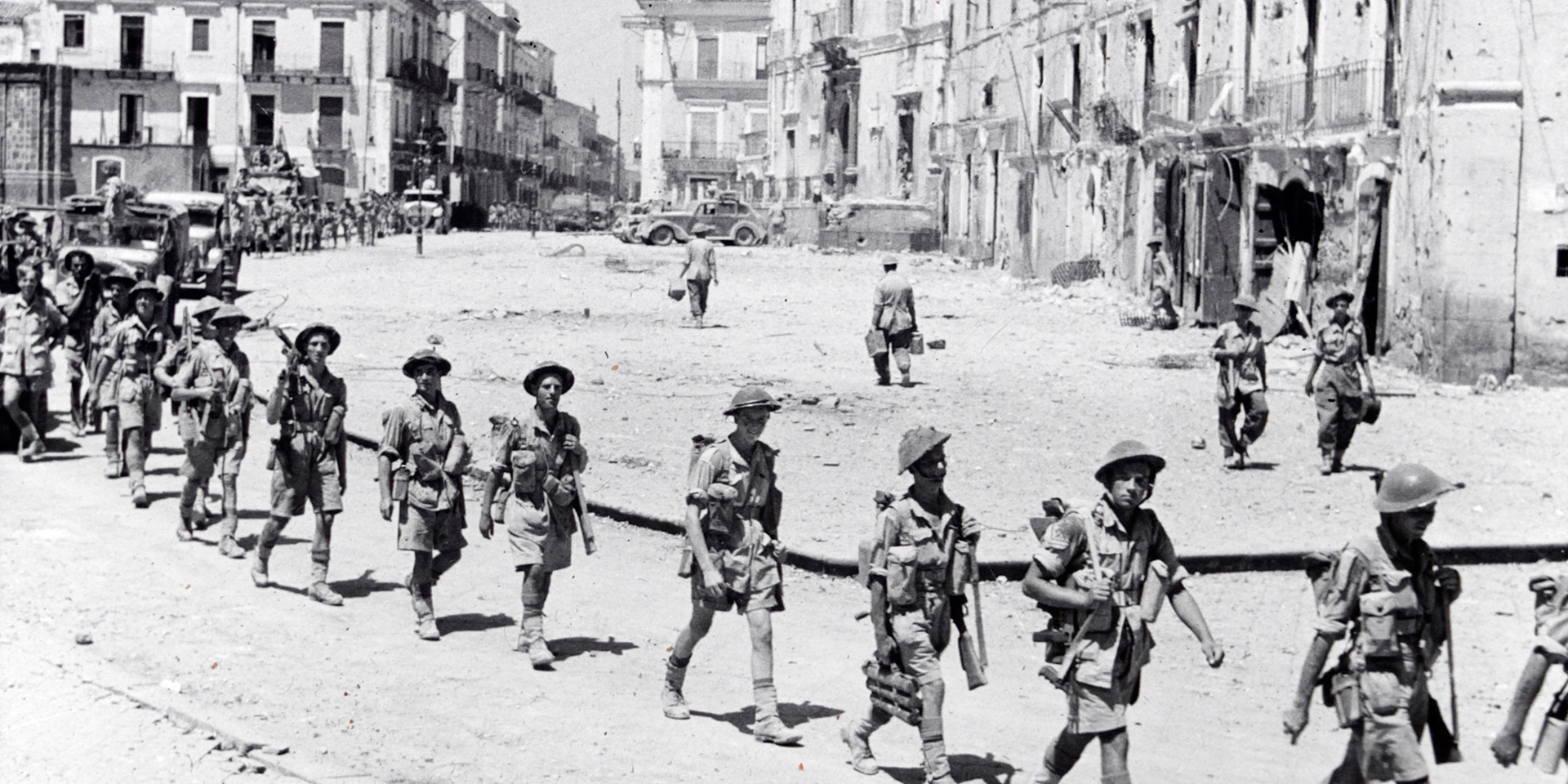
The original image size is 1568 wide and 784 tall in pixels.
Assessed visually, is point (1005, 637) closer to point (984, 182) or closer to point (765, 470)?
point (765, 470)

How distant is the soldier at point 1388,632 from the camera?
212 inches

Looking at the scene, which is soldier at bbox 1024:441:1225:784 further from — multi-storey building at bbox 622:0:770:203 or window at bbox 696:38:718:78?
window at bbox 696:38:718:78

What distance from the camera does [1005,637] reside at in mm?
9297

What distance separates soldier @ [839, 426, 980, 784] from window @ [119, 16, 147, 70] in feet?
207

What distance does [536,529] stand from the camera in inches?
320

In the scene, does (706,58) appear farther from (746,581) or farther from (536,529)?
(746,581)

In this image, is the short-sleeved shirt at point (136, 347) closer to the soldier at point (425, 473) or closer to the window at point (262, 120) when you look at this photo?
the soldier at point (425, 473)

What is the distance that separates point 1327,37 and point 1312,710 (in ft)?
55.3

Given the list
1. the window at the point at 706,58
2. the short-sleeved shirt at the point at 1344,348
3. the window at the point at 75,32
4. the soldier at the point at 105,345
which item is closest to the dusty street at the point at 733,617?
the soldier at the point at 105,345

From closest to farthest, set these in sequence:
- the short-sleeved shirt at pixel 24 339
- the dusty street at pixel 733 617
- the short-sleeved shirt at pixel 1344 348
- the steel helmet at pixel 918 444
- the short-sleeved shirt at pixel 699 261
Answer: the steel helmet at pixel 918 444 → the dusty street at pixel 733 617 → the short-sleeved shirt at pixel 1344 348 → the short-sleeved shirt at pixel 24 339 → the short-sleeved shirt at pixel 699 261

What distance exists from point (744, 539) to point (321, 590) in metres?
3.15

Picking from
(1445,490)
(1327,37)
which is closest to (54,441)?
(1445,490)

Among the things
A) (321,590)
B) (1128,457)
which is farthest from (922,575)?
(321,590)

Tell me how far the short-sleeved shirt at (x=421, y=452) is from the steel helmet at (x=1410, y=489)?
462cm
